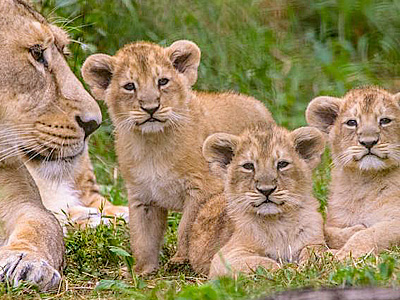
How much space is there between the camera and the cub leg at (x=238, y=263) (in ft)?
18.6


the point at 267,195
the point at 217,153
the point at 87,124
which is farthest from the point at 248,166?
the point at 87,124

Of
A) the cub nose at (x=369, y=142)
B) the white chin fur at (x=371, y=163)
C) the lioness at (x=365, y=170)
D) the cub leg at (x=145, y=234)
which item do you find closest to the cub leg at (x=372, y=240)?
the lioness at (x=365, y=170)

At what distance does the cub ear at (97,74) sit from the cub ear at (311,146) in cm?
124

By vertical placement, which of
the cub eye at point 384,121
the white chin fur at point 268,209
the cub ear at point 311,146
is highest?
the cub eye at point 384,121

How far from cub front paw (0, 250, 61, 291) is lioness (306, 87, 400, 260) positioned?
1559 millimetres

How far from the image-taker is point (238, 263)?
577 cm

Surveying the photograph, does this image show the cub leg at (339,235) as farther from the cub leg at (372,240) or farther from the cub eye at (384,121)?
the cub eye at (384,121)

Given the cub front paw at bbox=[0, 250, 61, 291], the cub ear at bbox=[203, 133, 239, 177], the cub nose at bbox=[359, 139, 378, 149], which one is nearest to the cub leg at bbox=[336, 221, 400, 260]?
the cub nose at bbox=[359, 139, 378, 149]

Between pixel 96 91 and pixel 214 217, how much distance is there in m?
1.07

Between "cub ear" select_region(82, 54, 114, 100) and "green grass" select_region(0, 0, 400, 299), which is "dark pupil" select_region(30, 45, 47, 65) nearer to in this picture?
"cub ear" select_region(82, 54, 114, 100)

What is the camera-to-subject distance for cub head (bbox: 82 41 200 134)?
625 cm

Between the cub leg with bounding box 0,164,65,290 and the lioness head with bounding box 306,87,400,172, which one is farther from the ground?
the lioness head with bounding box 306,87,400,172

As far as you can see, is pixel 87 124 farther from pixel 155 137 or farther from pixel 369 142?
pixel 369 142

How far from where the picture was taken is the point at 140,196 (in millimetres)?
6547
